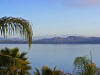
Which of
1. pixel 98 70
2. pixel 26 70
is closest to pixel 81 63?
pixel 98 70

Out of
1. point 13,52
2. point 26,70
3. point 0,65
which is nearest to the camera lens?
point 0,65

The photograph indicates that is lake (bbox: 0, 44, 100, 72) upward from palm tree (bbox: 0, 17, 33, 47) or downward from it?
downward

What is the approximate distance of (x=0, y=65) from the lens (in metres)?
8.39

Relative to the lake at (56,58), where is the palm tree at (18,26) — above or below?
above

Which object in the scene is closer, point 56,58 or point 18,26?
point 18,26

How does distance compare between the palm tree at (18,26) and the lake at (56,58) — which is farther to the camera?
the lake at (56,58)

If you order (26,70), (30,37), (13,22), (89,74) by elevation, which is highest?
(13,22)

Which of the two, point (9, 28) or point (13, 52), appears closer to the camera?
point (9, 28)

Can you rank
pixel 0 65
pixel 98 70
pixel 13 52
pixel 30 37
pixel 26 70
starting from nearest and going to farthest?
1. pixel 30 37
2. pixel 98 70
3. pixel 0 65
4. pixel 13 52
5. pixel 26 70

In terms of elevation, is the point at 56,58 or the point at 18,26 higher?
the point at 18,26

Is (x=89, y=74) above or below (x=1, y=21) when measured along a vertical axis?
below

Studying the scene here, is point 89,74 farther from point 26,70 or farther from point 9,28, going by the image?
point 26,70

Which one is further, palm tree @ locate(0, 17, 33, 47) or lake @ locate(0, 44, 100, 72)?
lake @ locate(0, 44, 100, 72)

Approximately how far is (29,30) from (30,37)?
12cm
